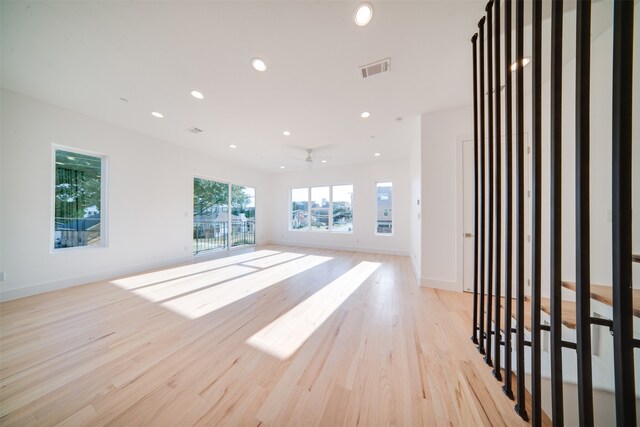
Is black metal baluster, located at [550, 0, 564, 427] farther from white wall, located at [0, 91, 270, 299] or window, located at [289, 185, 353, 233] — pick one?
white wall, located at [0, 91, 270, 299]

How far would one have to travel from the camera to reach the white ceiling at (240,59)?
5.26 ft

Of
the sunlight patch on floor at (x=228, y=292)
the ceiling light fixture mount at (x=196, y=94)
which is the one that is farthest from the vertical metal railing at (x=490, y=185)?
the ceiling light fixture mount at (x=196, y=94)

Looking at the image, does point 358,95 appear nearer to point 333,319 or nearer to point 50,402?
point 333,319

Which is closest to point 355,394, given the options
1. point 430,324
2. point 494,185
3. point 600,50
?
point 430,324

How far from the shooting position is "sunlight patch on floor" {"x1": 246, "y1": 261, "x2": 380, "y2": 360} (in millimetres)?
1708

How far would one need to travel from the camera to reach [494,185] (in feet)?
4.75

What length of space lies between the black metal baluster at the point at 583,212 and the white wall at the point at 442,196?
229 cm

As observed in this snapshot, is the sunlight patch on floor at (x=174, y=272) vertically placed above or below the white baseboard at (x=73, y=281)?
below

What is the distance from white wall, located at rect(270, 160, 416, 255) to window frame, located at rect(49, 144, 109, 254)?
14.8 ft

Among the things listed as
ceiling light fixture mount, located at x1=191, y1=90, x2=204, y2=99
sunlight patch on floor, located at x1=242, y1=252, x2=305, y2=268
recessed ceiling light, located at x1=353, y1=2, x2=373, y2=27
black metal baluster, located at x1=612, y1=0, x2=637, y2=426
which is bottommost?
sunlight patch on floor, located at x1=242, y1=252, x2=305, y2=268

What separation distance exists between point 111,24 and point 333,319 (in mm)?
3515

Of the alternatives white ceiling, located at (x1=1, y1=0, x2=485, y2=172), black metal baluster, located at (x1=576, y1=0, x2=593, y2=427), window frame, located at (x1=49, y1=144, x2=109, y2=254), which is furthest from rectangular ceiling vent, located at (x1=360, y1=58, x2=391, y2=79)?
window frame, located at (x1=49, y1=144, x2=109, y2=254)

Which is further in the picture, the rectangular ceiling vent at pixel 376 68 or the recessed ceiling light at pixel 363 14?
the rectangular ceiling vent at pixel 376 68

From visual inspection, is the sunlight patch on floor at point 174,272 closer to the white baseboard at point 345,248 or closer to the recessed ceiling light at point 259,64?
the white baseboard at point 345,248
